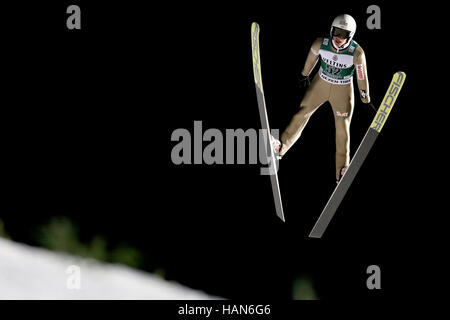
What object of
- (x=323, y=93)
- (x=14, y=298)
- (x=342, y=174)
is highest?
(x=323, y=93)

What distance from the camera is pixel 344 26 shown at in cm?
354

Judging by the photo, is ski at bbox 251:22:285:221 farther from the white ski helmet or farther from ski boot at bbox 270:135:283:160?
the white ski helmet

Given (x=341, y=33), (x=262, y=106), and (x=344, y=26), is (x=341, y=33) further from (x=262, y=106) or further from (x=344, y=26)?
(x=262, y=106)

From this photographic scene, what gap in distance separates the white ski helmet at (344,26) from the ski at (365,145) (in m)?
0.31

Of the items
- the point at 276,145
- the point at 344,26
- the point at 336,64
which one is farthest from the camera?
the point at 276,145

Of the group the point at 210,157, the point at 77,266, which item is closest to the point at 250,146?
the point at 210,157

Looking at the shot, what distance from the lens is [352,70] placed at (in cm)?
367

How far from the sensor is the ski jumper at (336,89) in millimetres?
3633

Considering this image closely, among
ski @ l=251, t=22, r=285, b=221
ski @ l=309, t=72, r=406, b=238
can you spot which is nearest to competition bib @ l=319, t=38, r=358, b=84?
ski @ l=309, t=72, r=406, b=238

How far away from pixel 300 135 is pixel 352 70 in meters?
0.44

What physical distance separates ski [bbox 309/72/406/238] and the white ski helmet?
0.31 meters

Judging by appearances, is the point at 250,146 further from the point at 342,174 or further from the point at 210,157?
the point at 342,174

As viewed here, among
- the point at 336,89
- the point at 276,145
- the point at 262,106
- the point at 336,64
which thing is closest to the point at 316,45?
the point at 336,64

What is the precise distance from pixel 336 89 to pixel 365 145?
0.32 metres
